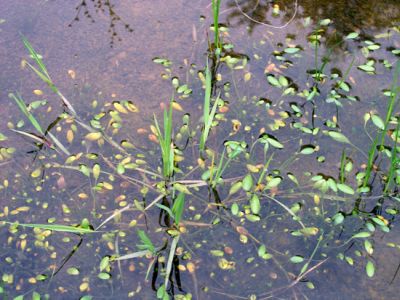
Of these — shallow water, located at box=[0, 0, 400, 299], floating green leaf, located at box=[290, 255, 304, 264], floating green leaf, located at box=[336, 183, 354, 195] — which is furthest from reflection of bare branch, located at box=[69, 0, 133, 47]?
floating green leaf, located at box=[290, 255, 304, 264]

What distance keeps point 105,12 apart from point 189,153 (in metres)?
1.35

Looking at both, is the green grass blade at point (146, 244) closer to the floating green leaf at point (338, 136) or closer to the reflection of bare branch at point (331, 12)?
the floating green leaf at point (338, 136)

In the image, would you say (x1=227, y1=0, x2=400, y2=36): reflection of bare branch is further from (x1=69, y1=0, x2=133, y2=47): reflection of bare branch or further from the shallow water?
(x1=69, y1=0, x2=133, y2=47): reflection of bare branch

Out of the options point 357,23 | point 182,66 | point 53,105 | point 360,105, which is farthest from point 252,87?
point 53,105

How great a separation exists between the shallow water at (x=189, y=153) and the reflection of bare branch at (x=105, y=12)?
0.01m

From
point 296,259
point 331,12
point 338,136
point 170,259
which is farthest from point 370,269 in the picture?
point 331,12

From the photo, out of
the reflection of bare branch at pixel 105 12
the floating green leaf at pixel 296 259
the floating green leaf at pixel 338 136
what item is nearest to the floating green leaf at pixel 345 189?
the floating green leaf at pixel 338 136

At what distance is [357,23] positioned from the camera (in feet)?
10.9

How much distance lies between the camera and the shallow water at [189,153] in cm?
234

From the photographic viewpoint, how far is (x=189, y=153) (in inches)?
108

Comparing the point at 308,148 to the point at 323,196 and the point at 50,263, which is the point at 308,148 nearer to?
the point at 323,196

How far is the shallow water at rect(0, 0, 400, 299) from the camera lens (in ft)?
7.69

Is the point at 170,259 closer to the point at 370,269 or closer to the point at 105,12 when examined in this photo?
the point at 370,269

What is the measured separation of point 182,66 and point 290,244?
135cm
